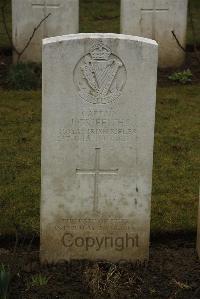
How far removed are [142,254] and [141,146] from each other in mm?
788

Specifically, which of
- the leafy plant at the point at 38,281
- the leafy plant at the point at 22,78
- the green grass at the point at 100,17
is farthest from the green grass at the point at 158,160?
the green grass at the point at 100,17

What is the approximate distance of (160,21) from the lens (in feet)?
31.7

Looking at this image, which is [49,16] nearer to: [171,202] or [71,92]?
[171,202]

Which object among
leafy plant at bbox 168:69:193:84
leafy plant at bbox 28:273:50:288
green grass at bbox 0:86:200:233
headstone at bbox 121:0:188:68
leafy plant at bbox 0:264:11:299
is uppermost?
headstone at bbox 121:0:188:68

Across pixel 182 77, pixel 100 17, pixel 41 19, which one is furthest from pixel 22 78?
pixel 100 17

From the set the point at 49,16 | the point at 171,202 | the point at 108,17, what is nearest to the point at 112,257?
the point at 171,202

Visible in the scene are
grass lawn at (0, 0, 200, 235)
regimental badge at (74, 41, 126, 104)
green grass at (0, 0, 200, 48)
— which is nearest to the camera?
regimental badge at (74, 41, 126, 104)

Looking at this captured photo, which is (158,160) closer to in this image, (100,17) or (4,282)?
(4,282)

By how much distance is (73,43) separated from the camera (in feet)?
15.0

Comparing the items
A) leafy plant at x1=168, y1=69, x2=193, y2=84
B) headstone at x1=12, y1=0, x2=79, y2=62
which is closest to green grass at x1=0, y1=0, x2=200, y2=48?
headstone at x1=12, y1=0, x2=79, y2=62

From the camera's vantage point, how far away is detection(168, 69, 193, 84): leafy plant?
30.6 ft

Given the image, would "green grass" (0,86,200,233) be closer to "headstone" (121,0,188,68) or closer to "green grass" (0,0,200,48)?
"headstone" (121,0,188,68)

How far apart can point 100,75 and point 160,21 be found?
5223mm

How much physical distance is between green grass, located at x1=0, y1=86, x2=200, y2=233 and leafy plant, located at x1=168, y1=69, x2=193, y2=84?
18 cm
